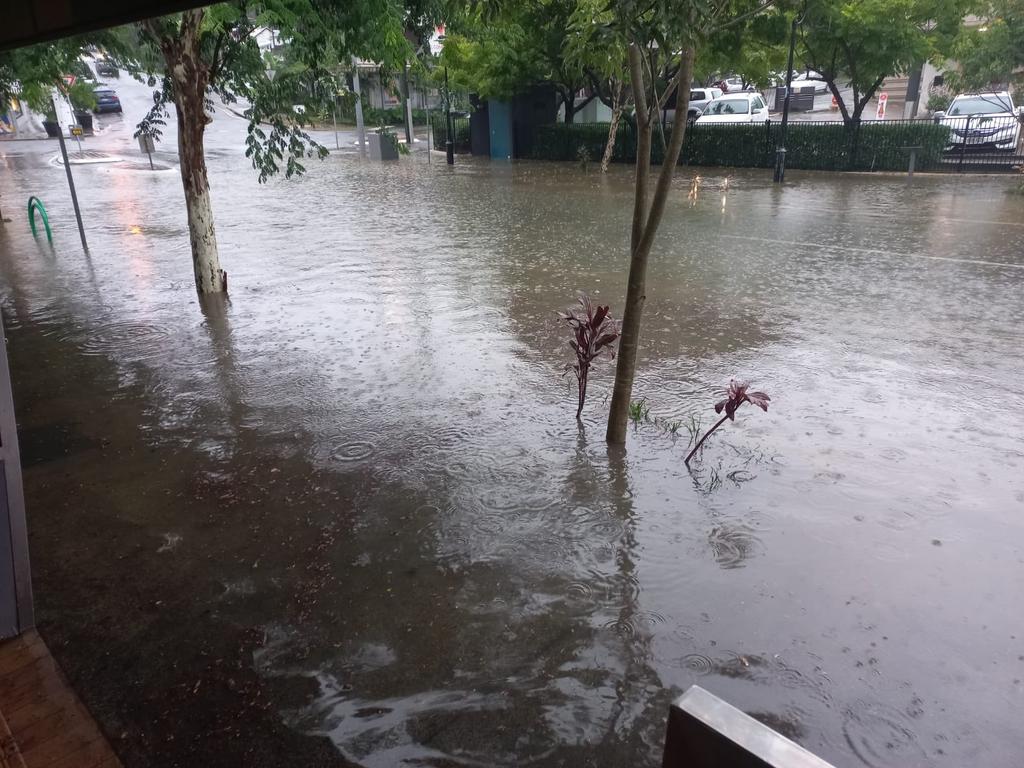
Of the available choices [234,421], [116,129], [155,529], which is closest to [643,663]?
[155,529]

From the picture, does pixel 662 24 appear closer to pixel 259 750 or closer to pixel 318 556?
pixel 318 556

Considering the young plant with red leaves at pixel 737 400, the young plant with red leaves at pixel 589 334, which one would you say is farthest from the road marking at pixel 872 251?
the young plant with red leaves at pixel 589 334

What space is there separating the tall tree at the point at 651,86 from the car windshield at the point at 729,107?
2576 centimetres

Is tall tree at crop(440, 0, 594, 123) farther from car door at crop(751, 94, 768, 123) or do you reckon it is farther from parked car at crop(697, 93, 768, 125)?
car door at crop(751, 94, 768, 123)

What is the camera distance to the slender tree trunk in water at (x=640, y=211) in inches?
186

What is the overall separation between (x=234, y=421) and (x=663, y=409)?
11.6 ft

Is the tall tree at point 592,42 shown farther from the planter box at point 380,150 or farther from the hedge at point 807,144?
the planter box at point 380,150

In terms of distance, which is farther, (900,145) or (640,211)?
(900,145)

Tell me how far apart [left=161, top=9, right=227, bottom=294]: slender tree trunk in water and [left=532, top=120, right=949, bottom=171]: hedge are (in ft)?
56.4

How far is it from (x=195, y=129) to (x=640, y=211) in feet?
20.3

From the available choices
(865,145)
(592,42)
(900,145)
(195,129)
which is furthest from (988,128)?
(592,42)

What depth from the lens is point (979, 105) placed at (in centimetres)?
2441

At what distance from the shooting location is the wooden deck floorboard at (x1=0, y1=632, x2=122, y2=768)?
9.48 ft

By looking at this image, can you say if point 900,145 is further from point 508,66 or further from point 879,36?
point 508,66
